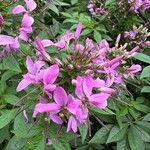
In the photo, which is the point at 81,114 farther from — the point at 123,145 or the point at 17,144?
the point at 123,145

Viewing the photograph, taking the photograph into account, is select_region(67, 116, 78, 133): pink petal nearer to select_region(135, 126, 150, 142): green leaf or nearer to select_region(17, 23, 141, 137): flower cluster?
select_region(17, 23, 141, 137): flower cluster

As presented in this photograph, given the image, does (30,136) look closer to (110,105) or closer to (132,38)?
(110,105)

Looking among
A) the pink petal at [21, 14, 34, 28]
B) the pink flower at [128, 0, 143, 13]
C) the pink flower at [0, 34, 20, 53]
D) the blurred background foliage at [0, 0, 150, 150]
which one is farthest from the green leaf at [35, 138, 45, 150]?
the pink flower at [128, 0, 143, 13]

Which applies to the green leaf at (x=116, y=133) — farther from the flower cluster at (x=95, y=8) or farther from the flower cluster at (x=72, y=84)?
the flower cluster at (x=95, y=8)

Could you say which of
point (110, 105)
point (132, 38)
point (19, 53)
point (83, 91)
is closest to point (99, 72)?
point (83, 91)

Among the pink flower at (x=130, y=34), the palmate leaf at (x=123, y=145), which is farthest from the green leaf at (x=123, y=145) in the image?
the pink flower at (x=130, y=34)

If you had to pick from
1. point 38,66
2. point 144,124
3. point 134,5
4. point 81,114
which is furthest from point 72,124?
point 134,5
